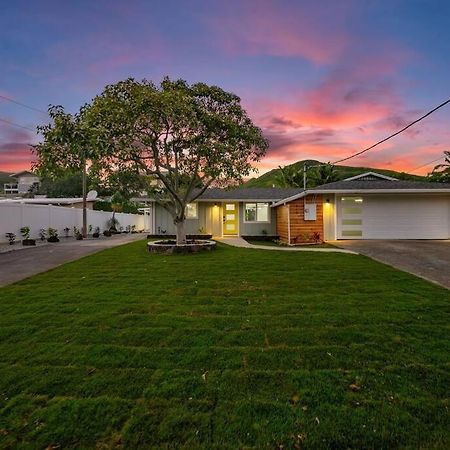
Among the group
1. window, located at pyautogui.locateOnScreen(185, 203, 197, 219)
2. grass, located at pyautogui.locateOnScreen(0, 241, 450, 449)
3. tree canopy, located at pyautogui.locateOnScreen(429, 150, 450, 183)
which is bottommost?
grass, located at pyautogui.locateOnScreen(0, 241, 450, 449)

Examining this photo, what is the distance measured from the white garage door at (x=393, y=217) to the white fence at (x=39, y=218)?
16.4 meters

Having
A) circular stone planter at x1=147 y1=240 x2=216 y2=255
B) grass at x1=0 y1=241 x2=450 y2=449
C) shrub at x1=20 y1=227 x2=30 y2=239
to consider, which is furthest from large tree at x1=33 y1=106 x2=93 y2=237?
shrub at x1=20 y1=227 x2=30 y2=239

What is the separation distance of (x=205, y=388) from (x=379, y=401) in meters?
1.45

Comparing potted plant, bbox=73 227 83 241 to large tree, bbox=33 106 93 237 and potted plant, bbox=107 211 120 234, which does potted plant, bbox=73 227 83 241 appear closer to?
potted plant, bbox=107 211 120 234

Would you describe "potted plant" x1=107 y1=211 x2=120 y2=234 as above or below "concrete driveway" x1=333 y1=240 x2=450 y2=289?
→ above

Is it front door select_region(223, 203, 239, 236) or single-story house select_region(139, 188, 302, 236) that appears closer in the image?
single-story house select_region(139, 188, 302, 236)

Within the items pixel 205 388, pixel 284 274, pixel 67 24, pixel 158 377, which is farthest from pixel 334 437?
pixel 67 24

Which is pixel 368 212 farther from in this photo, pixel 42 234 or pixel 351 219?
pixel 42 234

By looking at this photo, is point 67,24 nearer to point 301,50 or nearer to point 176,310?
point 301,50

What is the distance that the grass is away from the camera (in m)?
2.29

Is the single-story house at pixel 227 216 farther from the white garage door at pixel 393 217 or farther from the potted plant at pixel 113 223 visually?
the potted plant at pixel 113 223

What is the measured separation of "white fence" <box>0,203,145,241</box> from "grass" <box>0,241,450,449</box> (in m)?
11.4

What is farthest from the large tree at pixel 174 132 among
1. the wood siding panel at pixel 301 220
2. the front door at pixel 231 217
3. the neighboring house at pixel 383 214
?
the front door at pixel 231 217

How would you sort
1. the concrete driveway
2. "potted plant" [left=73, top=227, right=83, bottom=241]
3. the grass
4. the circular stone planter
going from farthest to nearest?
"potted plant" [left=73, top=227, right=83, bottom=241] → the circular stone planter → the concrete driveway → the grass
